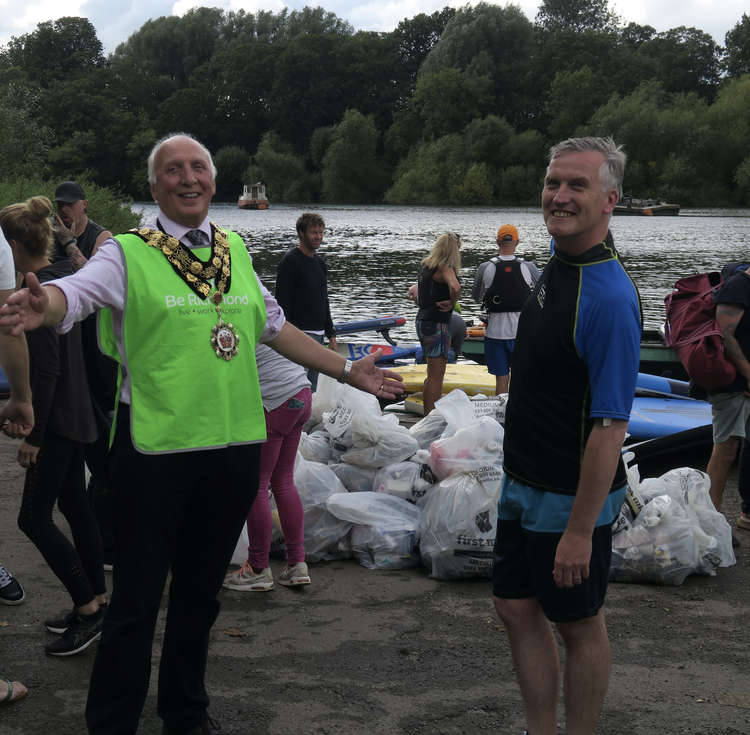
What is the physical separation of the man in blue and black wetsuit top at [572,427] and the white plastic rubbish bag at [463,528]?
1.90m

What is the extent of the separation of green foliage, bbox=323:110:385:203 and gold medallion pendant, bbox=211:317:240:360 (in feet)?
291

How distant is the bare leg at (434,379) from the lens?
8.61 meters

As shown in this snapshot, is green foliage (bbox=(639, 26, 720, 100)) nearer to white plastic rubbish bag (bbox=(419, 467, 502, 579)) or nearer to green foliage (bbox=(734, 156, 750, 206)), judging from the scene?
green foliage (bbox=(734, 156, 750, 206))

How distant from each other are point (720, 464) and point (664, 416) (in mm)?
2520

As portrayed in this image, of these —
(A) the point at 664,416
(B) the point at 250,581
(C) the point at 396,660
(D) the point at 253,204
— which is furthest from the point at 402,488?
(D) the point at 253,204

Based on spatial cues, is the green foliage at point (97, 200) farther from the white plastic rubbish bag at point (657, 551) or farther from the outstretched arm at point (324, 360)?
the outstretched arm at point (324, 360)

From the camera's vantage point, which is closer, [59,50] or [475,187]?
[475,187]

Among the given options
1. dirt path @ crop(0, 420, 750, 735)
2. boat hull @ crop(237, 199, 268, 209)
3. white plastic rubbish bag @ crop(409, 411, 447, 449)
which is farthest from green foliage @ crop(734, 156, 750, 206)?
dirt path @ crop(0, 420, 750, 735)

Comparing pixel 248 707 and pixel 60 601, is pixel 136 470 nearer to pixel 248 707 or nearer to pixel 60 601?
pixel 248 707

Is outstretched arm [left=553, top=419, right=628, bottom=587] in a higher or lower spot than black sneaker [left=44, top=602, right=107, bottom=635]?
higher

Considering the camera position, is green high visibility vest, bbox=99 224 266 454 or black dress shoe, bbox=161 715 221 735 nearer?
green high visibility vest, bbox=99 224 266 454

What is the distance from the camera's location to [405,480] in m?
5.38

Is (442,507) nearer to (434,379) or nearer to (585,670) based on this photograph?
(585,670)

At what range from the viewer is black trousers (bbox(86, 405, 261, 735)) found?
2760 millimetres
